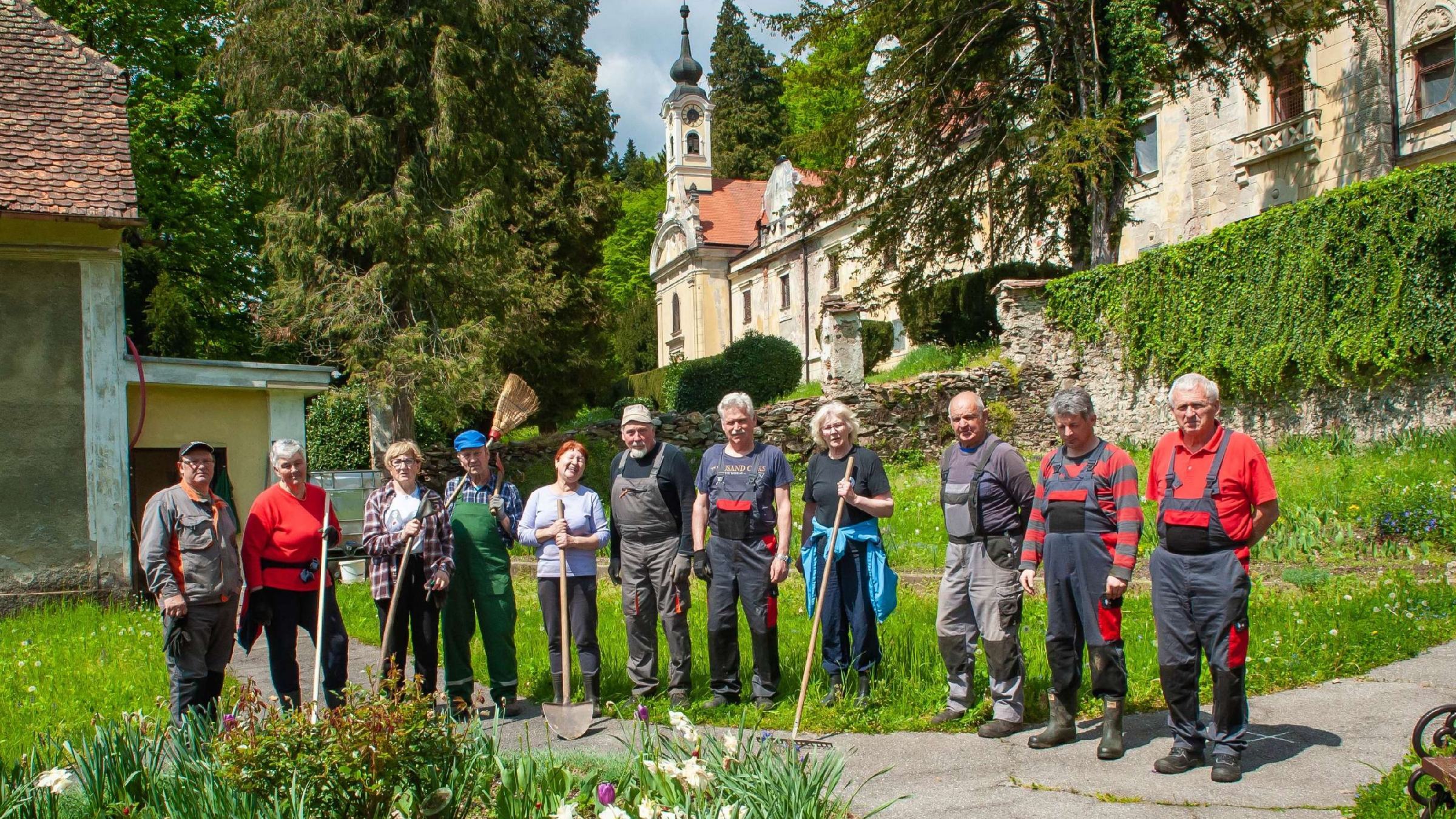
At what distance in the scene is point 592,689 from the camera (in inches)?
268

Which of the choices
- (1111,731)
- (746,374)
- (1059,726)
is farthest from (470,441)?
(746,374)

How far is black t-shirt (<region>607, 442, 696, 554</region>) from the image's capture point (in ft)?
22.4

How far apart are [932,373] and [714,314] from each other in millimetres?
29139

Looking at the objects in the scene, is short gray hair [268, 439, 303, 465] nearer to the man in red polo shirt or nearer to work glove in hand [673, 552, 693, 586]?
work glove in hand [673, 552, 693, 586]

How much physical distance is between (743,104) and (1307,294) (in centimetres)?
4761

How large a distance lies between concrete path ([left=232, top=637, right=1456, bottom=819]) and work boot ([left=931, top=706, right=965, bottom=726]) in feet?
0.49

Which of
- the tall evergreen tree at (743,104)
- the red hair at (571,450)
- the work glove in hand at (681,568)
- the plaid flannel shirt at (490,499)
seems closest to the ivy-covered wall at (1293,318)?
the work glove in hand at (681,568)

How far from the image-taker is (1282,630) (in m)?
7.46

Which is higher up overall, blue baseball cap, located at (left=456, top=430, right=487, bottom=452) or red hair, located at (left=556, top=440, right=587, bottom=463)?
→ blue baseball cap, located at (left=456, top=430, right=487, bottom=452)

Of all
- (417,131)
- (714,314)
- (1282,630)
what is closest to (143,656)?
(1282,630)

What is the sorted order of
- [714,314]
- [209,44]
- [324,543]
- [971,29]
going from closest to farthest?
[324,543] < [971,29] < [209,44] < [714,314]

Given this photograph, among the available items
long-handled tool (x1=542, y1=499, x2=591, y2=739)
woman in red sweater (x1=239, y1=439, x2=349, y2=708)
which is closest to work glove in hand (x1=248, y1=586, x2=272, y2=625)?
woman in red sweater (x1=239, y1=439, x2=349, y2=708)

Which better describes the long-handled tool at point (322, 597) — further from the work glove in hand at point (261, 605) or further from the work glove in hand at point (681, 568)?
the work glove in hand at point (681, 568)

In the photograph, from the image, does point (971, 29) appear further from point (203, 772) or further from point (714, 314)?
point (714, 314)
